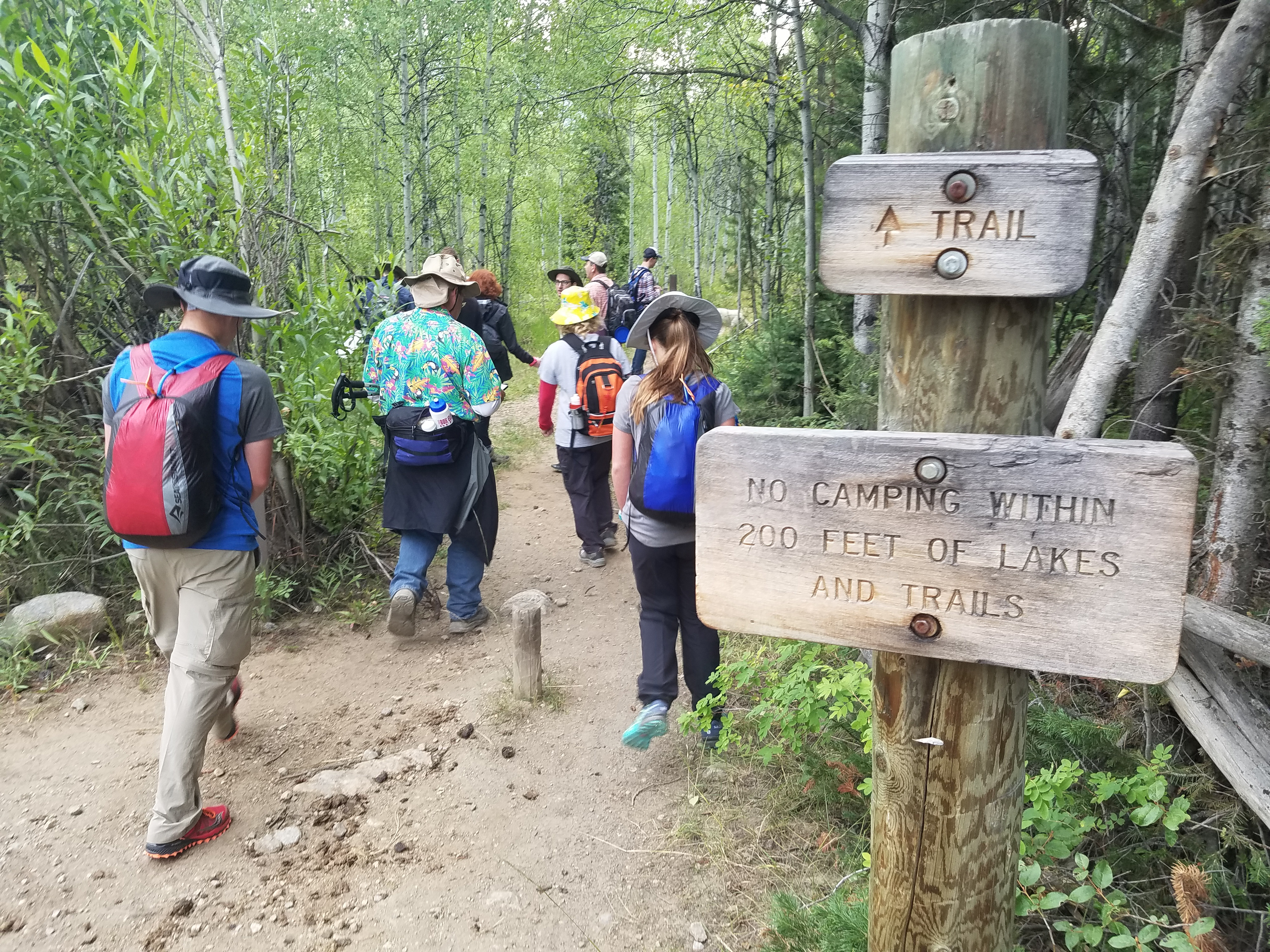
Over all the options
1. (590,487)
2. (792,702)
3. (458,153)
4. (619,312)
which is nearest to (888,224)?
(792,702)

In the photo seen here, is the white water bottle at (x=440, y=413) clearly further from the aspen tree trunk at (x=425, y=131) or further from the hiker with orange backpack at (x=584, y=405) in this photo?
the aspen tree trunk at (x=425, y=131)

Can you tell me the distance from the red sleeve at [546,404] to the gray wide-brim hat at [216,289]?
118 inches

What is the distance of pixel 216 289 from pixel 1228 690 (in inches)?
148

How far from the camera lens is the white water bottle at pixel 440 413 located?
4.82m

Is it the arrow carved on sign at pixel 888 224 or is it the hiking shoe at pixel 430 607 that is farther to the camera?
the hiking shoe at pixel 430 607

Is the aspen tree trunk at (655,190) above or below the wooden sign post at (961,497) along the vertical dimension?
above

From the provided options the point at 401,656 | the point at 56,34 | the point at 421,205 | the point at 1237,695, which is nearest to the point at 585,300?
the point at 401,656

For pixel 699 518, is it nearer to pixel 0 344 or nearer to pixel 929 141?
pixel 929 141

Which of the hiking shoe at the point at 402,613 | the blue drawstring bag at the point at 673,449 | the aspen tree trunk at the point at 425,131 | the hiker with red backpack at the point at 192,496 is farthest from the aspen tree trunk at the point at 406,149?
the blue drawstring bag at the point at 673,449

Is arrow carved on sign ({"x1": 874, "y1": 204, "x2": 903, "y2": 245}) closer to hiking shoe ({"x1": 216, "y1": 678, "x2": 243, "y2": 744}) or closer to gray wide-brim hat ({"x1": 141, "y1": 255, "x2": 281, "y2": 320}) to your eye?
gray wide-brim hat ({"x1": 141, "y1": 255, "x2": 281, "y2": 320})

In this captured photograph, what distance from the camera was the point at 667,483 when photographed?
3.34 m

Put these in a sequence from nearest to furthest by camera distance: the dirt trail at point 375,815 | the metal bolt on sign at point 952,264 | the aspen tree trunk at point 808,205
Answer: the metal bolt on sign at point 952,264 → the dirt trail at point 375,815 → the aspen tree trunk at point 808,205

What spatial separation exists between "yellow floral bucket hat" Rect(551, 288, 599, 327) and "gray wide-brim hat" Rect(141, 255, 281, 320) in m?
2.76

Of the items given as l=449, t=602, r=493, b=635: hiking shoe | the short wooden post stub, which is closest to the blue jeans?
l=449, t=602, r=493, b=635: hiking shoe
